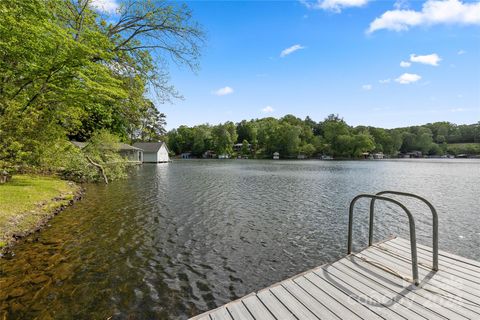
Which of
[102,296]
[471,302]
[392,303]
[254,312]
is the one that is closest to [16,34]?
[102,296]

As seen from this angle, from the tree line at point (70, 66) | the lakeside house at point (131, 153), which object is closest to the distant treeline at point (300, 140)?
the lakeside house at point (131, 153)

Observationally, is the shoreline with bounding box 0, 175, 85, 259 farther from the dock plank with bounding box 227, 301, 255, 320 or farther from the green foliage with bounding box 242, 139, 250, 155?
the green foliage with bounding box 242, 139, 250, 155

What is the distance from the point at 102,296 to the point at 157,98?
817 cm

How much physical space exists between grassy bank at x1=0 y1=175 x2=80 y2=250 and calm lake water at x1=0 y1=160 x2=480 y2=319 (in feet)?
1.67

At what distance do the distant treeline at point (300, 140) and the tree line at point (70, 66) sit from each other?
82.5 meters

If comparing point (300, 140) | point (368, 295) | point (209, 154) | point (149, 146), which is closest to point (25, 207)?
point (368, 295)

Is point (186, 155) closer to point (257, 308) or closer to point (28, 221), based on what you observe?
point (28, 221)

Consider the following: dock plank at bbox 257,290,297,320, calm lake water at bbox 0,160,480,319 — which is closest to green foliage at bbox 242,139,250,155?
calm lake water at bbox 0,160,480,319

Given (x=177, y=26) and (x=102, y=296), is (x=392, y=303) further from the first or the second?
(x=177, y=26)

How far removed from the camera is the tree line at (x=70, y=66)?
637cm

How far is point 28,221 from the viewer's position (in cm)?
903

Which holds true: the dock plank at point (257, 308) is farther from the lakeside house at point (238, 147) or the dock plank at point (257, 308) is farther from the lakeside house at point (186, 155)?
the lakeside house at point (238, 147)

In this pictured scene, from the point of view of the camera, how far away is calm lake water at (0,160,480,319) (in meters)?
5.09

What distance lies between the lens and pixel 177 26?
10.3m
